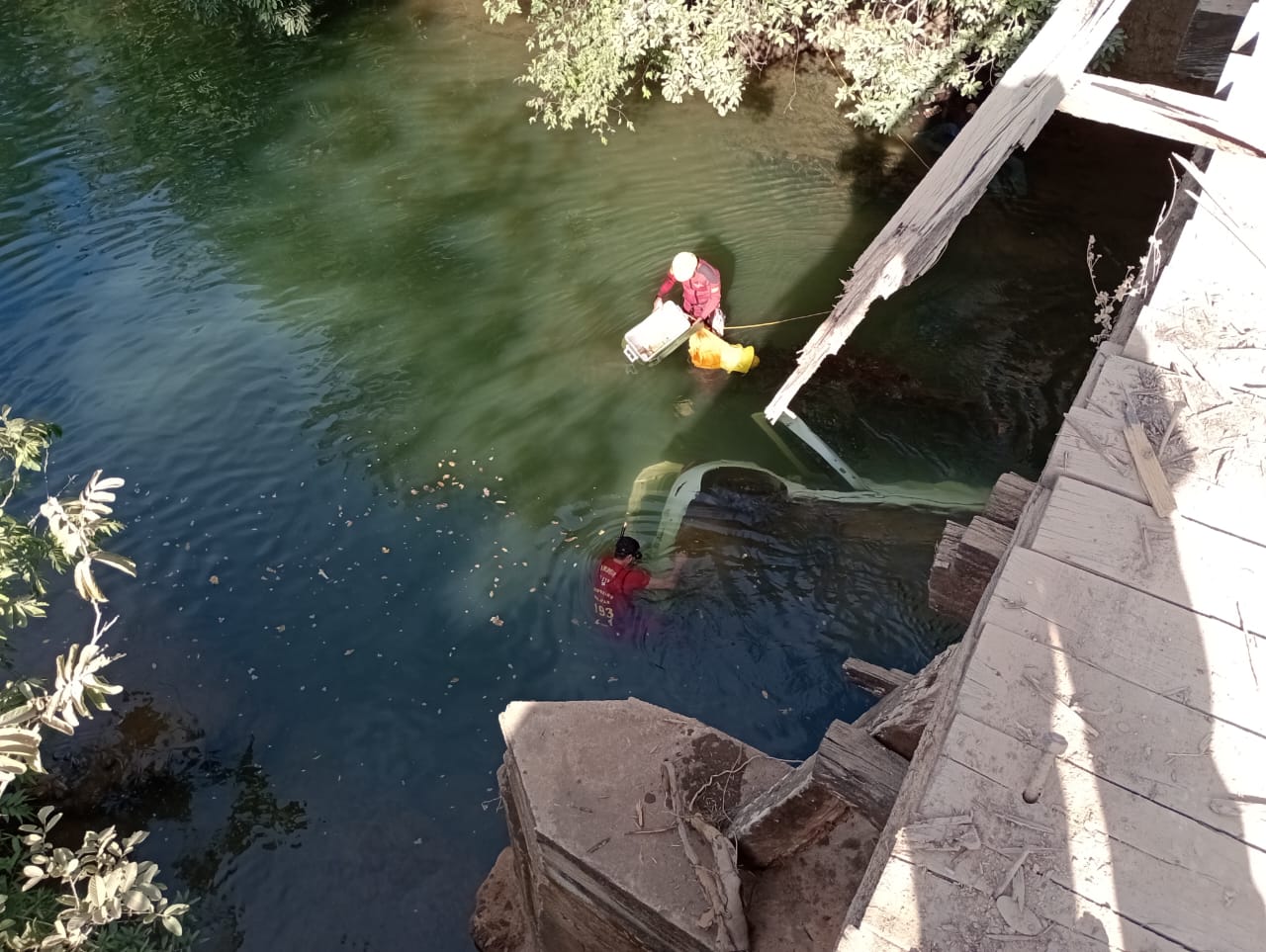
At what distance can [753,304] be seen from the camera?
1039cm

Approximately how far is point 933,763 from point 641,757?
66.2 inches

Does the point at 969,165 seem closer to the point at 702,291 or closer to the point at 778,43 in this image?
the point at 702,291

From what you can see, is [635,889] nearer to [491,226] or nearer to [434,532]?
[434,532]

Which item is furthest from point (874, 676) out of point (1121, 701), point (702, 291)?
point (702, 291)

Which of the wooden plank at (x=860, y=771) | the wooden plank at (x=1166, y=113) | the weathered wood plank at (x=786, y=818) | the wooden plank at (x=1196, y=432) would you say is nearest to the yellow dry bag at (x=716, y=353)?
the wooden plank at (x=1166, y=113)

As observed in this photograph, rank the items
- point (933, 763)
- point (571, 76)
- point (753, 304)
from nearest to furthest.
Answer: point (933, 763) → point (753, 304) → point (571, 76)

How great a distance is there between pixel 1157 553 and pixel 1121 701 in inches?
20.7

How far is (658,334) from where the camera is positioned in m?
9.26

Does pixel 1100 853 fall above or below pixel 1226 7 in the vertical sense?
below

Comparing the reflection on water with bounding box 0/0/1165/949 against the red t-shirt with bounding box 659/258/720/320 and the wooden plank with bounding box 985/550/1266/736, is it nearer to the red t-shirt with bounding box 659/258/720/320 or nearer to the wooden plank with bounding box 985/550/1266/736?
the red t-shirt with bounding box 659/258/720/320

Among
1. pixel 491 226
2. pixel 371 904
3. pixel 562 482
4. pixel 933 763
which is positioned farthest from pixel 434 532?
pixel 933 763

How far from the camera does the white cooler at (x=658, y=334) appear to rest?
30.3ft

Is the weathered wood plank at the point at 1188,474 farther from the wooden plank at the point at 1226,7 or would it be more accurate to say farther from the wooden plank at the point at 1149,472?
the wooden plank at the point at 1226,7

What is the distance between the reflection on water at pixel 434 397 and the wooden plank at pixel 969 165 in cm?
328
